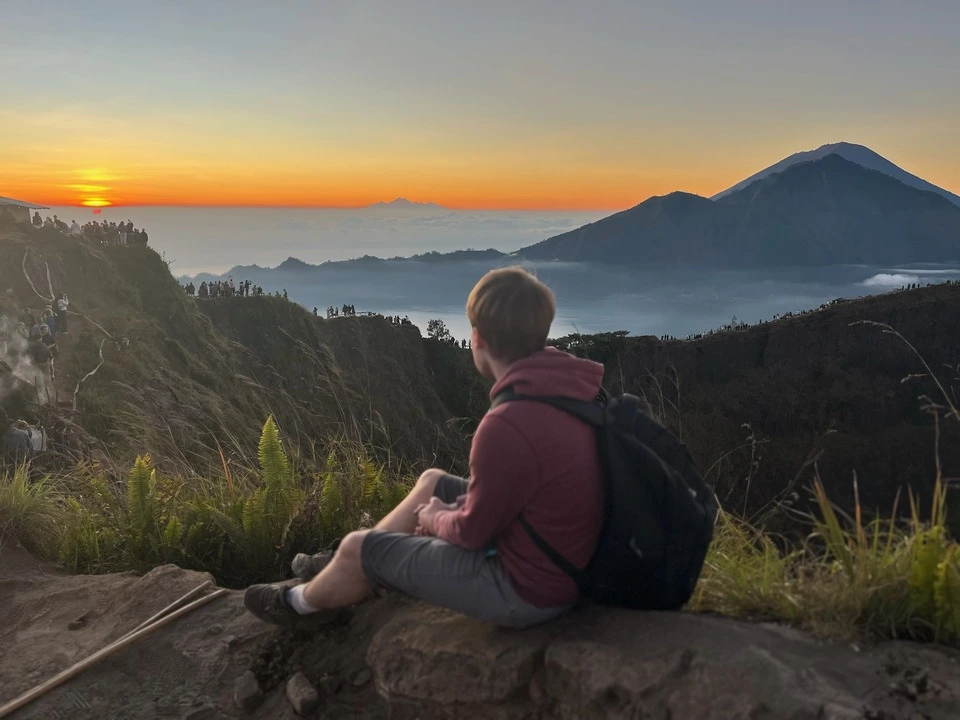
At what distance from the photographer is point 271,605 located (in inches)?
126

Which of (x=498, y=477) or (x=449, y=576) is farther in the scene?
(x=449, y=576)

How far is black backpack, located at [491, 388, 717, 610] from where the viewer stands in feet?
7.98

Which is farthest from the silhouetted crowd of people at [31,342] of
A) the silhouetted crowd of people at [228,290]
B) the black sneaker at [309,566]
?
the silhouetted crowd of people at [228,290]

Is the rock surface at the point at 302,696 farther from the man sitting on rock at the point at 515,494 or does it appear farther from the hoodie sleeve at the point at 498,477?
the hoodie sleeve at the point at 498,477

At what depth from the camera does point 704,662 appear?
7.25 ft

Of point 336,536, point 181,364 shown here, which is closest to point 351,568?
point 336,536

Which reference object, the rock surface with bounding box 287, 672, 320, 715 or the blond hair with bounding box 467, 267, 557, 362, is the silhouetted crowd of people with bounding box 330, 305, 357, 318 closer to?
the rock surface with bounding box 287, 672, 320, 715

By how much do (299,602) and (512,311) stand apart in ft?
5.26

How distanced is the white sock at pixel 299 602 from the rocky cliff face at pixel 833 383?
60.6 m

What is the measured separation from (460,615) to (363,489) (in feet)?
5.62

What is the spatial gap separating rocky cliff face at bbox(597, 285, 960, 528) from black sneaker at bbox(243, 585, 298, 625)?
6051 cm

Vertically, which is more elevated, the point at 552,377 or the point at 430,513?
the point at 552,377

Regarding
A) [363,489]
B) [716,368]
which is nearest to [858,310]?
[716,368]

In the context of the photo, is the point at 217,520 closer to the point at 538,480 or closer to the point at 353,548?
the point at 353,548
